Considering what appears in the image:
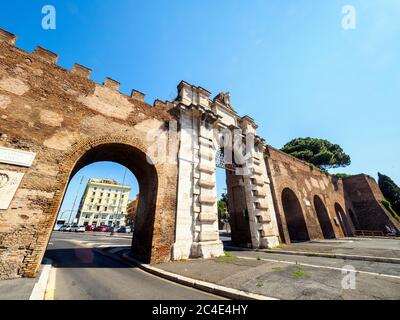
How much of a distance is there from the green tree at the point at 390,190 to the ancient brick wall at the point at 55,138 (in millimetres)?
42070

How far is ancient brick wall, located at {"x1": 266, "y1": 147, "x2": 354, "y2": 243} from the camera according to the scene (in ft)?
45.3

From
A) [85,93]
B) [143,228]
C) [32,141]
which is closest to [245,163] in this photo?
[143,228]

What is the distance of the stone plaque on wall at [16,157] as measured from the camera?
539 centimetres

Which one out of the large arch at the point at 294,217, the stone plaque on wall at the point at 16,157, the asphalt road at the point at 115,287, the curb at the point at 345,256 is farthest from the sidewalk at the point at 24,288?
the large arch at the point at 294,217

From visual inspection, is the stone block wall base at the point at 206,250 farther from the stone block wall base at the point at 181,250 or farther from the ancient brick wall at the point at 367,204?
the ancient brick wall at the point at 367,204

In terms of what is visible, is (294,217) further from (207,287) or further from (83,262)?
(83,262)

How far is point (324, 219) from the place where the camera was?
19234mm

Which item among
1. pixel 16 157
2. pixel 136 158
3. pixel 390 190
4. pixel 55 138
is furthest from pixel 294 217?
pixel 390 190

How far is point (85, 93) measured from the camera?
25.3ft

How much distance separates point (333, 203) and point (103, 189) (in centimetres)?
6383

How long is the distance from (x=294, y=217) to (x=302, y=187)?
327cm

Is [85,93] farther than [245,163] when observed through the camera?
No

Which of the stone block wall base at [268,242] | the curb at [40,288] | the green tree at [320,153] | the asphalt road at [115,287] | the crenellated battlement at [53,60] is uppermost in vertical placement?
the green tree at [320,153]
